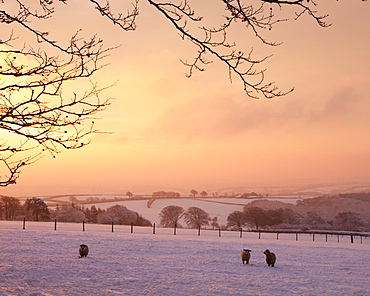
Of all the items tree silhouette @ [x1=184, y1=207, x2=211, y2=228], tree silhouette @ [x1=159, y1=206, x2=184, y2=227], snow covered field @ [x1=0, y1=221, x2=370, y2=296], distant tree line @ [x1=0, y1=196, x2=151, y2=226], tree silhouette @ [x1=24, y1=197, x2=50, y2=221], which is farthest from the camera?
tree silhouette @ [x1=184, y1=207, x2=211, y2=228]

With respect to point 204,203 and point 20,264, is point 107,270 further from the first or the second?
point 204,203

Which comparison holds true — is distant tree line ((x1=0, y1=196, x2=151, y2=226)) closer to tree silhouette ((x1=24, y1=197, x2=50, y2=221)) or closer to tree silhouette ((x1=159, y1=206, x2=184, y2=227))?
tree silhouette ((x1=24, y1=197, x2=50, y2=221))

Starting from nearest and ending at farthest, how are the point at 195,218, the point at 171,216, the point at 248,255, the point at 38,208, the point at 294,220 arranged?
the point at 248,255 < the point at 38,208 < the point at 294,220 < the point at 171,216 < the point at 195,218

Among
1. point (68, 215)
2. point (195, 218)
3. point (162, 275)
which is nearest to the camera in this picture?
point (162, 275)

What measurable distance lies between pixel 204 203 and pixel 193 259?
128377mm

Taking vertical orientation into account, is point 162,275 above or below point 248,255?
below

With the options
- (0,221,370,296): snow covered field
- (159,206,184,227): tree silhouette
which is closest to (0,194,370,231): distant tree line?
(159,206,184,227): tree silhouette

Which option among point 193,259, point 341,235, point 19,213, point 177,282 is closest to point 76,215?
point 19,213

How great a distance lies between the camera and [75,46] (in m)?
8.07

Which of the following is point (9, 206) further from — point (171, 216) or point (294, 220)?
point (294, 220)

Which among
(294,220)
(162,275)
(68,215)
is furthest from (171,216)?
(162,275)

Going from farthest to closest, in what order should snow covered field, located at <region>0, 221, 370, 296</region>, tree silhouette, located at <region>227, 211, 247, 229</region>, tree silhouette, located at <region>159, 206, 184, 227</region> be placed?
tree silhouette, located at <region>159, 206, 184, 227</region> → tree silhouette, located at <region>227, 211, 247, 229</region> → snow covered field, located at <region>0, 221, 370, 296</region>

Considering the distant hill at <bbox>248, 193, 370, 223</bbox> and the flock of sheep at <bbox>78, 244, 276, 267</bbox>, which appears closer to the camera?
the flock of sheep at <bbox>78, 244, 276, 267</bbox>

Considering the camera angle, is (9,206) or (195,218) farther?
(195,218)
